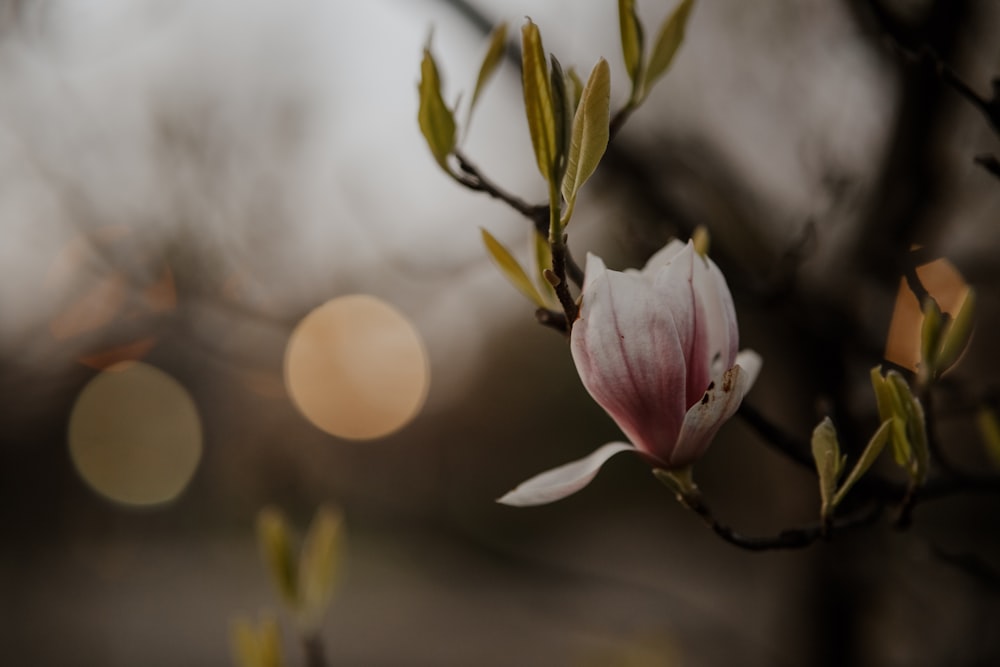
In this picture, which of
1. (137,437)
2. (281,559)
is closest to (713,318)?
(281,559)

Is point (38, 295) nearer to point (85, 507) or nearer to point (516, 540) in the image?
point (85, 507)

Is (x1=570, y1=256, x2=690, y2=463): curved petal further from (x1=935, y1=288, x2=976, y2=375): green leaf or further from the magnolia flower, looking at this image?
(x1=935, y1=288, x2=976, y2=375): green leaf

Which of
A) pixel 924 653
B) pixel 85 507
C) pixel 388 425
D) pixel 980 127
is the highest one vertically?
pixel 980 127

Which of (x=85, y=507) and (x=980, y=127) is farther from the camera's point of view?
(x=85, y=507)

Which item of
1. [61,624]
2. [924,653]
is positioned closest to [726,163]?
[924,653]

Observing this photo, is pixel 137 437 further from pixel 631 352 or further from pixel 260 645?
pixel 631 352

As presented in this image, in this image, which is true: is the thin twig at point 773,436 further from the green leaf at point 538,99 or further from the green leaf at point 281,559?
the green leaf at point 281,559
